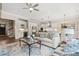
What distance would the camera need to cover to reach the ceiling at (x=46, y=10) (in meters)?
2.26

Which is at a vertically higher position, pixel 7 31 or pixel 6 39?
pixel 7 31

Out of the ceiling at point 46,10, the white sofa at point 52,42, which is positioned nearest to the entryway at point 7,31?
the ceiling at point 46,10

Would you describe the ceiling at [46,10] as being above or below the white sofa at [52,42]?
above

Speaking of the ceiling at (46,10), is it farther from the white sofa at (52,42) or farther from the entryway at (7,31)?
A: the white sofa at (52,42)

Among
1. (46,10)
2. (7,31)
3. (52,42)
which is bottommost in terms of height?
(52,42)

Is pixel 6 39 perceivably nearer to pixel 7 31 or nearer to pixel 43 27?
pixel 7 31

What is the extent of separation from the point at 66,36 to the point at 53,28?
267 millimetres

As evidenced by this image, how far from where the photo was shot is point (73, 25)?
224 centimetres

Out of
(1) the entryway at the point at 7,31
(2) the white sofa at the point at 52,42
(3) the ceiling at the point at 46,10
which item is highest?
(3) the ceiling at the point at 46,10

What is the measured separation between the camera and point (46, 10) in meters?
2.30

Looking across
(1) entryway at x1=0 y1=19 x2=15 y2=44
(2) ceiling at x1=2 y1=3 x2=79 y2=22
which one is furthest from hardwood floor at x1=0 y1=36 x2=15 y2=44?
(2) ceiling at x1=2 y1=3 x2=79 y2=22

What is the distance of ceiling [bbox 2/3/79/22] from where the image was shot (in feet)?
7.41

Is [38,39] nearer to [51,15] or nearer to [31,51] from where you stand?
[31,51]

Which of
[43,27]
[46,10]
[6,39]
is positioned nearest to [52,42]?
[43,27]
